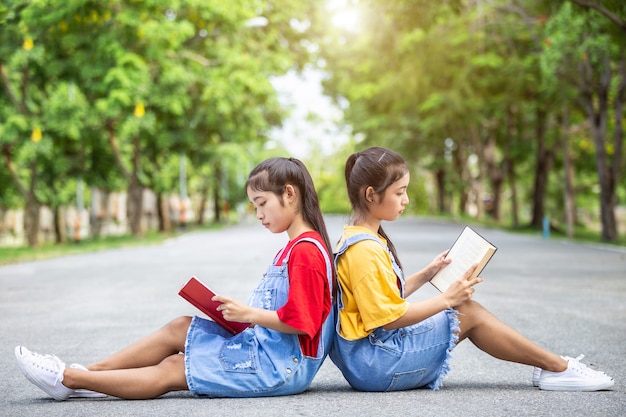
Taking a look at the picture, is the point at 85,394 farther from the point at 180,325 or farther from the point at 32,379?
the point at 180,325

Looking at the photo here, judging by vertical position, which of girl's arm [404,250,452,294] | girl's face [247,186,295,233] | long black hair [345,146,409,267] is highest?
long black hair [345,146,409,267]

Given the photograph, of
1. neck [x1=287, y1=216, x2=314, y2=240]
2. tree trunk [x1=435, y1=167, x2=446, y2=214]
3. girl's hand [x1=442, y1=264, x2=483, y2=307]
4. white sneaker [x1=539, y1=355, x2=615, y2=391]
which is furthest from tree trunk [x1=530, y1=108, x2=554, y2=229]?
neck [x1=287, y1=216, x2=314, y2=240]

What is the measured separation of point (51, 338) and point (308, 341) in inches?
148

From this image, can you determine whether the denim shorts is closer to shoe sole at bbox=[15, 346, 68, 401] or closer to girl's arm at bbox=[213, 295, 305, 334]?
girl's arm at bbox=[213, 295, 305, 334]

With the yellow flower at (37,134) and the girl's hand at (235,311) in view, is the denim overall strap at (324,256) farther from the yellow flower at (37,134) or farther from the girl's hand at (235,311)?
the yellow flower at (37,134)

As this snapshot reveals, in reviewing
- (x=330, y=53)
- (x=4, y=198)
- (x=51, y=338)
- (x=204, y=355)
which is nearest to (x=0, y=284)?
(x=51, y=338)

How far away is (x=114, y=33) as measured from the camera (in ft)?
85.7

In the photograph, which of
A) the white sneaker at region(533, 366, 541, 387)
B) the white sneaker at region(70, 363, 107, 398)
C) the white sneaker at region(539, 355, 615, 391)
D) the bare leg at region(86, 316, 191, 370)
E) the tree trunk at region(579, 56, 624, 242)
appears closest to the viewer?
the bare leg at region(86, 316, 191, 370)

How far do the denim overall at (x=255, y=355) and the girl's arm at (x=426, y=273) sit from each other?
1.83 feet

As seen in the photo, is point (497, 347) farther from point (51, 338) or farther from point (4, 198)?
point (4, 198)

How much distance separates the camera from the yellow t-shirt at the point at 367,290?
468 cm

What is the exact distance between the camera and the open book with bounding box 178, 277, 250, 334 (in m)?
4.54

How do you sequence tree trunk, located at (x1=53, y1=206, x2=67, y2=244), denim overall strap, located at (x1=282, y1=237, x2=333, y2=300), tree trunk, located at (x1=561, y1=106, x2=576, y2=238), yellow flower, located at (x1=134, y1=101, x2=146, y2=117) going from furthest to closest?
1. tree trunk, located at (x1=53, y1=206, x2=67, y2=244)
2. tree trunk, located at (x1=561, y1=106, x2=576, y2=238)
3. yellow flower, located at (x1=134, y1=101, x2=146, y2=117)
4. denim overall strap, located at (x1=282, y1=237, x2=333, y2=300)

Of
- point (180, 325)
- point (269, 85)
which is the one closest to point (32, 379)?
point (180, 325)
